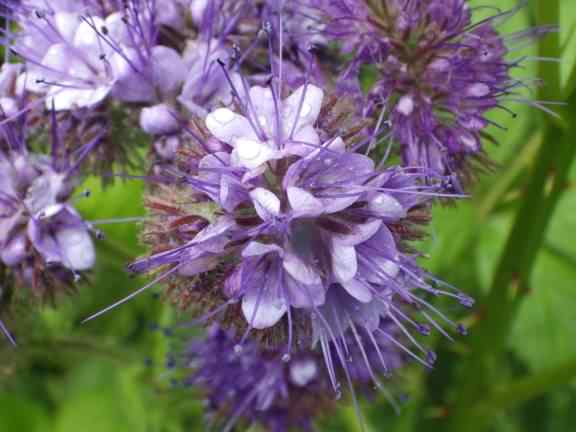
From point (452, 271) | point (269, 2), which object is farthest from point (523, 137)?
point (269, 2)

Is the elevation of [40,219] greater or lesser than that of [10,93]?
lesser

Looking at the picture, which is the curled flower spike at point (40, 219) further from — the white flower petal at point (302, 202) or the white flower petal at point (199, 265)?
the white flower petal at point (302, 202)

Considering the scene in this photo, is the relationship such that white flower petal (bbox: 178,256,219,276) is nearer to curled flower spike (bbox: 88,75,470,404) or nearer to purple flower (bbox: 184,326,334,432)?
curled flower spike (bbox: 88,75,470,404)

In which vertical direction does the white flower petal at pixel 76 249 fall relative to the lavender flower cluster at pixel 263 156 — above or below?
below

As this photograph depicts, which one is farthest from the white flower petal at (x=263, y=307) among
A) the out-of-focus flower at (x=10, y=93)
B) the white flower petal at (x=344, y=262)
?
the out-of-focus flower at (x=10, y=93)

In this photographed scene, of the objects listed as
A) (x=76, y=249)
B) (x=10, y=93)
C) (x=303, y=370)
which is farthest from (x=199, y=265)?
(x=10, y=93)

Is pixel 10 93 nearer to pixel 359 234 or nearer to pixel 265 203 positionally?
pixel 265 203

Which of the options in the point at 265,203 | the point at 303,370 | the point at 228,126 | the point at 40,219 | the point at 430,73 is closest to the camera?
the point at 265,203
